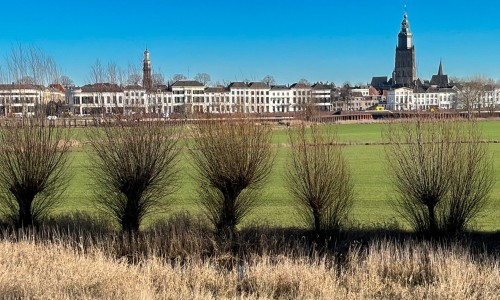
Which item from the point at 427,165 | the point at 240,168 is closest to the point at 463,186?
the point at 427,165

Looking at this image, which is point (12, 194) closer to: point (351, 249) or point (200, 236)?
point (200, 236)

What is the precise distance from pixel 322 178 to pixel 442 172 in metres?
3.06

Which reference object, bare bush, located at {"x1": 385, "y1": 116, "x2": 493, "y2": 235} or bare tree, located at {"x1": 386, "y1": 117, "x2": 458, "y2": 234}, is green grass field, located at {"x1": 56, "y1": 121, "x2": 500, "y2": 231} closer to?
bare bush, located at {"x1": 385, "y1": 116, "x2": 493, "y2": 235}

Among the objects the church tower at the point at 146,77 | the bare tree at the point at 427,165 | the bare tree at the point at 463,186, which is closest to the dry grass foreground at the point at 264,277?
the bare tree at the point at 463,186

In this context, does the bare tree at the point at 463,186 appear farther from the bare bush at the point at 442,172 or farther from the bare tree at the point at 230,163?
the bare tree at the point at 230,163

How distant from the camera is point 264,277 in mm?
10438

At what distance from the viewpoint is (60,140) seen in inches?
645

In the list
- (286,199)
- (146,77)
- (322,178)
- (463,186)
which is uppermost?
(146,77)

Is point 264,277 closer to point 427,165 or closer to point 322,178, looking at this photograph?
point 322,178

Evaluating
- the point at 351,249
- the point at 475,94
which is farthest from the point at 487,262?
the point at 475,94

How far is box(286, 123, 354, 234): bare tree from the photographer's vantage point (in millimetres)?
14156

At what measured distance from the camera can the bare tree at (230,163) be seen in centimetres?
1462

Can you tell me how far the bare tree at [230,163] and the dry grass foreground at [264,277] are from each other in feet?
10.1

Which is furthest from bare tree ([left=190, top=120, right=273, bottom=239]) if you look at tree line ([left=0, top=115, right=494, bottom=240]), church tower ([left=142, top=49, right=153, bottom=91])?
church tower ([left=142, top=49, right=153, bottom=91])
